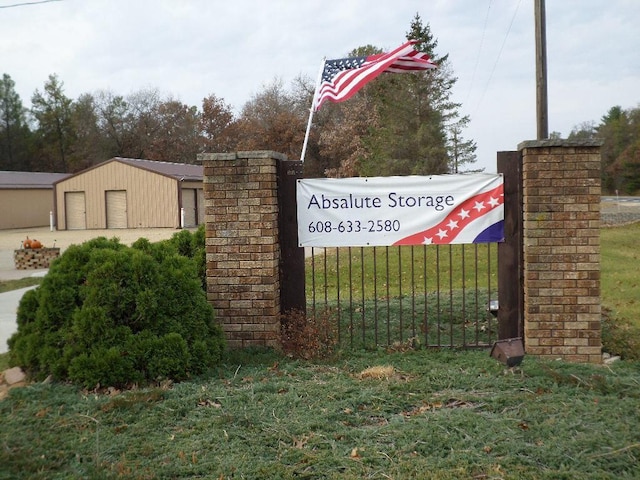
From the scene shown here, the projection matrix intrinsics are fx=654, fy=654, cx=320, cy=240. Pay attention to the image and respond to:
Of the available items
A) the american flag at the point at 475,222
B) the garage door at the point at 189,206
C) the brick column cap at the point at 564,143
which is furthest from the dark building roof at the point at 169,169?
the brick column cap at the point at 564,143

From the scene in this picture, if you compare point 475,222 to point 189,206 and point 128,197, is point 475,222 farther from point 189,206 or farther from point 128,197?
point 128,197

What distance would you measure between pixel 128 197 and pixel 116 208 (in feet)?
3.70

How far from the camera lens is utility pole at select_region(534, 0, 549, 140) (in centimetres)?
1335

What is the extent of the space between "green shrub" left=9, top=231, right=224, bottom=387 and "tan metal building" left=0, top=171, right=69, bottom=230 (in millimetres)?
38807

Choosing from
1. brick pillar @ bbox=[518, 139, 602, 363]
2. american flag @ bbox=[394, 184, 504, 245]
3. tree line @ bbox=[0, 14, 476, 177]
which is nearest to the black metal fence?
american flag @ bbox=[394, 184, 504, 245]

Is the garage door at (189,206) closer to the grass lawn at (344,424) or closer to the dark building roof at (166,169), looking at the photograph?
the dark building roof at (166,169)

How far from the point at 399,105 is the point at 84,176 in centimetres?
1853

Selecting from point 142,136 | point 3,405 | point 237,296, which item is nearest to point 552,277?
point 237,296

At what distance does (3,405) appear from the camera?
4465 mm

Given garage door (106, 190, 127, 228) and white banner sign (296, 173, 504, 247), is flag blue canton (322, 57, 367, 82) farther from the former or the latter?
garage door (106, 190, 127, 228)

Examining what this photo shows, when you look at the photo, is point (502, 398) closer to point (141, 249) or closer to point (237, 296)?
point (237, 296)

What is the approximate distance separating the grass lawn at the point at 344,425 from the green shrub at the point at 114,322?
8.8 inches

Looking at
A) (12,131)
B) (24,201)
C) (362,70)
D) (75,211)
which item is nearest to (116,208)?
(75,211)

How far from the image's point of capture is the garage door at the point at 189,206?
36653mm
